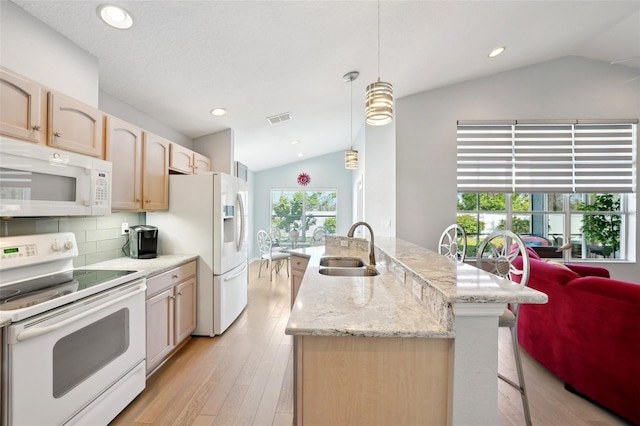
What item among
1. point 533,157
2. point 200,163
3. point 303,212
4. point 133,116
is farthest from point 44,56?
point 303,212

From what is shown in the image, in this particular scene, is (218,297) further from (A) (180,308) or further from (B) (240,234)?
(B) (240,234)

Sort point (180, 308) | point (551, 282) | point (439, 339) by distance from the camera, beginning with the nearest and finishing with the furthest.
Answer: point (439, 339) < point (551, 282) < point (180, 308)

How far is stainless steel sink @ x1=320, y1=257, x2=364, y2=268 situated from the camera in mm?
2408

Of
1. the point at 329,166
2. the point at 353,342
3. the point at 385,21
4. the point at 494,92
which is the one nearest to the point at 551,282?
the point at 353,342

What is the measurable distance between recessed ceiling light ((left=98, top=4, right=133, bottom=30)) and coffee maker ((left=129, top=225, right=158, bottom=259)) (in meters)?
1.54

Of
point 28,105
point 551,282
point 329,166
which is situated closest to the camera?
point 28,105

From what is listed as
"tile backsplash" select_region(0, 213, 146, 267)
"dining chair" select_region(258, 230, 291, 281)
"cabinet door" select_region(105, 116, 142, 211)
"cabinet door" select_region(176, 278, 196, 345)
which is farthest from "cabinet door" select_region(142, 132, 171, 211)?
"dining chair" select_region(258, 230, 291, 281)

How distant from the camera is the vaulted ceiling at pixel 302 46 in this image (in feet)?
5.98

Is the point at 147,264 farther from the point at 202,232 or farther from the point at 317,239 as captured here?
the point at 317,239

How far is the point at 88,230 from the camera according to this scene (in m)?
2.23

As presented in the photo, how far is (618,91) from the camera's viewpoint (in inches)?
149

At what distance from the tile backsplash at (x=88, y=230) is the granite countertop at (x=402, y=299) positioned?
68.5 inches

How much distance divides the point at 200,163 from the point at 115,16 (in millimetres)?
1936

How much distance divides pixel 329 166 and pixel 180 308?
5.38 m
